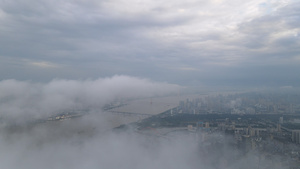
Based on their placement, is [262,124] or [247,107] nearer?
[262,124]

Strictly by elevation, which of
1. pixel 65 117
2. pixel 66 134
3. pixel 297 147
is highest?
pixel 65 117

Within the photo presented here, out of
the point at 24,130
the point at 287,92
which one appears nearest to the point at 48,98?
the point at 24,130

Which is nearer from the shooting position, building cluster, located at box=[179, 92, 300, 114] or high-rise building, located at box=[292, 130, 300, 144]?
high-rise building, located at box=[292, 130, 300, 144]

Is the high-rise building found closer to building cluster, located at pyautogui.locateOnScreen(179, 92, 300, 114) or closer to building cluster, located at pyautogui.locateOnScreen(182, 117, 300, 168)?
building cluster, located at pyautogui.locateOnScreen(182, 117, 300, 168)

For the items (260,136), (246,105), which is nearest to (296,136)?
(260,136)

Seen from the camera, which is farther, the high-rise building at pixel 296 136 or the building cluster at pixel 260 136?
the high-rise building at pixel 296 136

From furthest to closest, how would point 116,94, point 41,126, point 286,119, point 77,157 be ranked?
1. point 116,94
2. point 286,119
3. point 41,126
4. point 77,157

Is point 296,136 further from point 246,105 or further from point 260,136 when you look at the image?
point 246,105

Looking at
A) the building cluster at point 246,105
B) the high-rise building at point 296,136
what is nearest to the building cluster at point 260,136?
the high-rise building at point 296,136

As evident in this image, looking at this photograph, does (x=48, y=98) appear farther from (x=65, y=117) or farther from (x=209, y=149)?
(x=209, y=149)

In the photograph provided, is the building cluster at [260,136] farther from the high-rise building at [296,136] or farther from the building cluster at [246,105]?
the building cluster at [246,105]

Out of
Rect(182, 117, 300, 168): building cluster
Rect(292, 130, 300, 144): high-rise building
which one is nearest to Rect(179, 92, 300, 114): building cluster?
Rect(182, 117, 300, 168): building cluster
